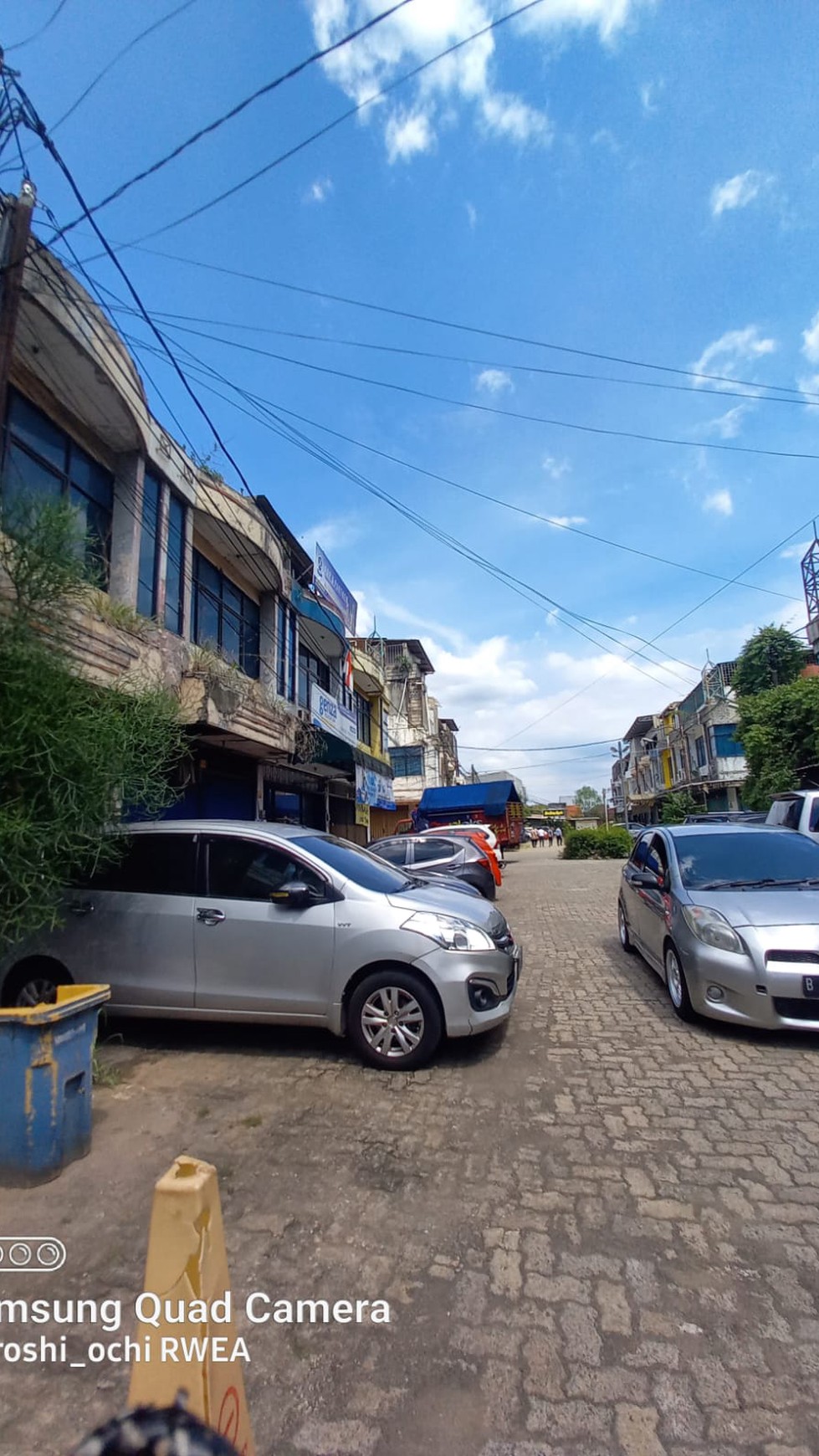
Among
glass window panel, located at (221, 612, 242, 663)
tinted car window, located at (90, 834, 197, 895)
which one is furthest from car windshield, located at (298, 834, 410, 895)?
glass window panel, located at (221, 612, 242, 663)

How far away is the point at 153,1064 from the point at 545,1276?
3035mm

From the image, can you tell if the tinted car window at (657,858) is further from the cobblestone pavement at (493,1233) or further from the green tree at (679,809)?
the green tree at (679,809)

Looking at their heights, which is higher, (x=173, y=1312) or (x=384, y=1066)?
(x=173, y=1312)

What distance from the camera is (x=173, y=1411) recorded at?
111 cm

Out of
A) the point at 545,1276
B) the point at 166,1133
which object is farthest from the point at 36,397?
the point at 545,1276

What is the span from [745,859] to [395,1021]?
349cm

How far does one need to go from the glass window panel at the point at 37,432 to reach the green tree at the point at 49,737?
3.93m

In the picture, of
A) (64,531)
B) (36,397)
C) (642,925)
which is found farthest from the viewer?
(36,397)

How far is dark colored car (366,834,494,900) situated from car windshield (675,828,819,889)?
5.16 metres

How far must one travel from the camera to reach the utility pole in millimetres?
5234

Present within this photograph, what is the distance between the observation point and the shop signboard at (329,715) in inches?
557

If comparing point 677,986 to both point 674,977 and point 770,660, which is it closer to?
point 674,977

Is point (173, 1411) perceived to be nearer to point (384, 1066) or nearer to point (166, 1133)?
point (166, 1133)

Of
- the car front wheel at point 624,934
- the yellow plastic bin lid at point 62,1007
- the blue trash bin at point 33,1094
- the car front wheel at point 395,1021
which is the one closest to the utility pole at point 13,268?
the yellow plastic bin lid at point 62,1007
